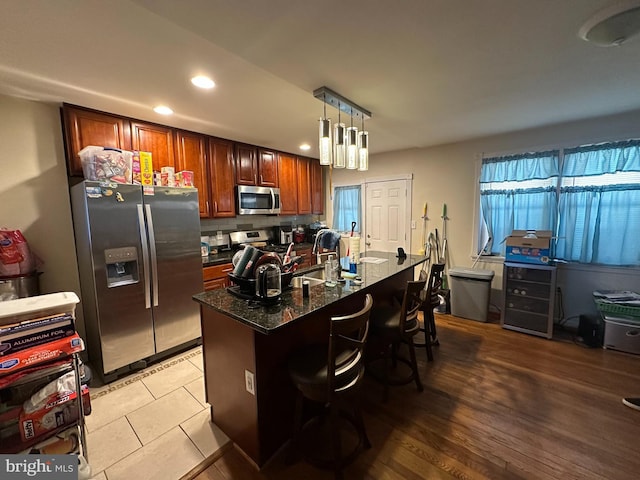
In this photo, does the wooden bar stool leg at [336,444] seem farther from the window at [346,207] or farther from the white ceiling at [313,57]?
the window at [346,207]

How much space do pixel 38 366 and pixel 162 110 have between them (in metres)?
2.27

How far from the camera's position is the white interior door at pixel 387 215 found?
4.43 metres

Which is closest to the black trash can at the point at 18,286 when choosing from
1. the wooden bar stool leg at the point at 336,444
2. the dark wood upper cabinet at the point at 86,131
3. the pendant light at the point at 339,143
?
the dark wood upper cabinet at the point at 86,131

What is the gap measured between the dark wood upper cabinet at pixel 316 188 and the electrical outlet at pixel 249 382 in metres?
3.84

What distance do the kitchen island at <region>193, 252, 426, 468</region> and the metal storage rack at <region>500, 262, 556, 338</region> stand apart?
247 centimetres

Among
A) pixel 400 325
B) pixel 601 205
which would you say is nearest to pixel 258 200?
pixel 400 325

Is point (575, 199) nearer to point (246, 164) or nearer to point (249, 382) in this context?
point (249, 382)

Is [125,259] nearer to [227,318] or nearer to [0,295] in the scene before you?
[0,295]

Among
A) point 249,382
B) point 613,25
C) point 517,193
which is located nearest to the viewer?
point 613,25

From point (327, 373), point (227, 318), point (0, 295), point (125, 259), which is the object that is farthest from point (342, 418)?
point (0, 295)

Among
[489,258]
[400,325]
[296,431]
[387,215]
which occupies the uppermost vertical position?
[387,215]

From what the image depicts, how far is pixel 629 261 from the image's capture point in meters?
2.86

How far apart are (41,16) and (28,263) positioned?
1.87 metres

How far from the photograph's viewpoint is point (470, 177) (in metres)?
3.78
